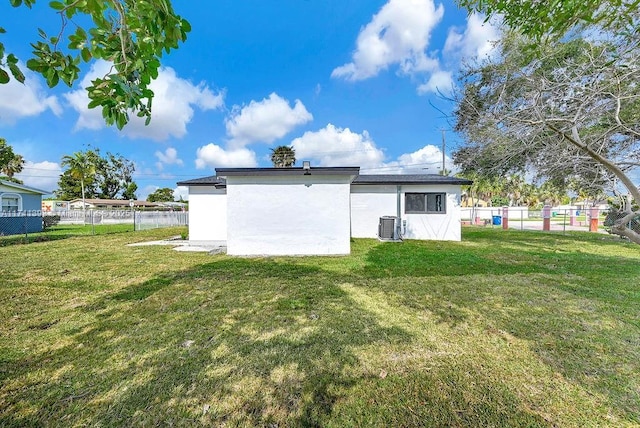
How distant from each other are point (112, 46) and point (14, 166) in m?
38.1

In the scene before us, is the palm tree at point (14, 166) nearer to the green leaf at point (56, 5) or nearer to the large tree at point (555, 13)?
the green leaf at point (56, 5)

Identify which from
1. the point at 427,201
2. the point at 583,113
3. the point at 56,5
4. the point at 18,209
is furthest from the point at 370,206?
the point at 18,209

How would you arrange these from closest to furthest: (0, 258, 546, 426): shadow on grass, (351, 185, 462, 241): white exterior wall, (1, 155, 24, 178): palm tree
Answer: (0, 258, 546, 426): shadow on grass < (351, 185, 462, 241): white exterior wall < (1, 155, 24, 178): palm tree

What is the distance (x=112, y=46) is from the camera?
1.43m

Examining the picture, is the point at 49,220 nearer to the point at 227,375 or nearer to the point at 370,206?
the point at 370,206

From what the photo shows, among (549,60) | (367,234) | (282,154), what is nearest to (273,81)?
(367,234)

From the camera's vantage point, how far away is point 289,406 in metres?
2.07

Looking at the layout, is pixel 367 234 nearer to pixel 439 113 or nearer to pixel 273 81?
pixel 439 113

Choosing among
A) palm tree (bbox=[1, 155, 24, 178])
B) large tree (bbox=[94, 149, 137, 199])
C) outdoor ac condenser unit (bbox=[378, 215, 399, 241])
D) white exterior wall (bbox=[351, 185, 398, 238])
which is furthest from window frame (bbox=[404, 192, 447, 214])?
large tree (bbox=[94, 149, 137, 199])

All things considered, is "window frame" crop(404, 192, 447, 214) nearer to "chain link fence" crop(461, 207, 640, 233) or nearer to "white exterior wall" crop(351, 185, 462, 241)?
"white exterior wall" crop(351, 185, 462, 241)

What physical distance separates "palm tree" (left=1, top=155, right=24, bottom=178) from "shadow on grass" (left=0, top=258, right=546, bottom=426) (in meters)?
34.1

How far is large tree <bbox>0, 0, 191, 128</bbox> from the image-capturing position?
1.29m

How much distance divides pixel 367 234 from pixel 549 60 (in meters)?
9.41

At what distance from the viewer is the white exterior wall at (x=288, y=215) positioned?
8445 mm
